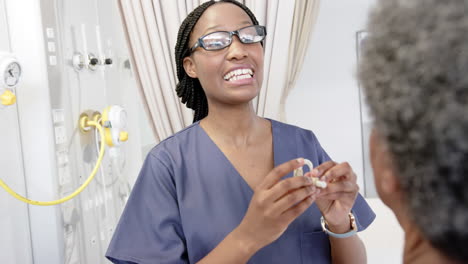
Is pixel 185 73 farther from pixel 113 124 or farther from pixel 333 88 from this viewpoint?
pixel 333 88

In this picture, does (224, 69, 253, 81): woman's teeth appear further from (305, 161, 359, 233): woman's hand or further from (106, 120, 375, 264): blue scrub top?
(305, 161, 359, 233): woman's hand

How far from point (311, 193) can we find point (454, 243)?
39cm

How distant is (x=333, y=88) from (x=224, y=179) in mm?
1621

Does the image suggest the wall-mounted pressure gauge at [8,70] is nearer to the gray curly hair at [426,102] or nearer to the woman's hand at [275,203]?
the woman's hand at [275,203]

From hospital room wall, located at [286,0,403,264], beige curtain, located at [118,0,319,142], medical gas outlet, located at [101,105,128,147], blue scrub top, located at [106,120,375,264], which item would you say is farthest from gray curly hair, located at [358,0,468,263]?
hospital room wall, located at [286,0,403,264]

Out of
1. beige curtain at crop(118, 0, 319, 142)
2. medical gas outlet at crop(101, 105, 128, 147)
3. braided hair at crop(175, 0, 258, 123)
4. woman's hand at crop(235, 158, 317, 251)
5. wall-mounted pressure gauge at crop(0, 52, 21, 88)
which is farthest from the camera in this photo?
medical gas outlet at crop(101, 105, 128, 147)

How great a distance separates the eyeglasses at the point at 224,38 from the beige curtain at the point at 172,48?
1.57 ft

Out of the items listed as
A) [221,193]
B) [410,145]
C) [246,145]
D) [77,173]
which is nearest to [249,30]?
[246,145]

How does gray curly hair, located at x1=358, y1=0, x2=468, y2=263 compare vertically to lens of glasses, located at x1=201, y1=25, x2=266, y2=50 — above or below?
below

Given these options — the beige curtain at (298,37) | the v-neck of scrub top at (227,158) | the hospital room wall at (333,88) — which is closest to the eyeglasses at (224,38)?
the v-neck of scrub top at (227,158)

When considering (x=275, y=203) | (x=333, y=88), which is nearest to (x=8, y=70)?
(x=275, y=203)

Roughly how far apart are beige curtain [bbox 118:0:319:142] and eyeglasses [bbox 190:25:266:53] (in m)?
0.48

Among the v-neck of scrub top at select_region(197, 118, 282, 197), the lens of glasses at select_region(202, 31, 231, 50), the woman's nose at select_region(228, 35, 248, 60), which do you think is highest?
the lens of glasses at select_region(202, 31, 231, 50)

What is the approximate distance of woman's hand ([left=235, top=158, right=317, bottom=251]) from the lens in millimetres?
784
